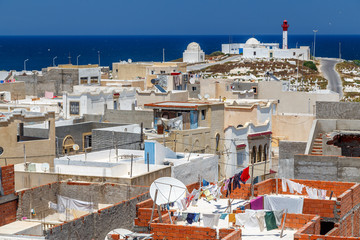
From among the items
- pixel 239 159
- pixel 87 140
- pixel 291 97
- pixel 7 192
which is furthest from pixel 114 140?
pixel 291 97

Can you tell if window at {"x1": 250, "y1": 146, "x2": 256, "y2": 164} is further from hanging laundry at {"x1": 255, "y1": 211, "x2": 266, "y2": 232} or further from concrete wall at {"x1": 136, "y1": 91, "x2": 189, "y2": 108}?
hanging laundry at {"x1": 255, "y1": 211, "x2": 266, "y2": 232}

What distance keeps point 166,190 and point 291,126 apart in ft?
84.3

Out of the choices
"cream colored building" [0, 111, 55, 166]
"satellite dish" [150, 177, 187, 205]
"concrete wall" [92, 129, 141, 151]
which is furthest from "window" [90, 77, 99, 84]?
Result: "satellite dish" [150, 177, 187, 205]

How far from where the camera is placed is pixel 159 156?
1088 inches

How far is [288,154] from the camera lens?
33938 millimetres

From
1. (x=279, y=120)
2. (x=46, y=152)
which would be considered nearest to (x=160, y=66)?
(x=279, y=120)

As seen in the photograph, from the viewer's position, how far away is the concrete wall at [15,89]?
52.4 m

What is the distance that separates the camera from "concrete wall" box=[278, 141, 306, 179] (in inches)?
1319

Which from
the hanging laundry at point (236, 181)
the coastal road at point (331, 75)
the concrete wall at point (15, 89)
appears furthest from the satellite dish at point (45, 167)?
the coastal road at point (331, 75)

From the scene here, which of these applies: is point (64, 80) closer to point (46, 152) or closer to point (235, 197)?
point (46, 152)

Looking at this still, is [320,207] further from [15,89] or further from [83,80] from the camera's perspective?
[83,80]

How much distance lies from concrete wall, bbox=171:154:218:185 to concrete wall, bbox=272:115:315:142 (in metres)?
13.3

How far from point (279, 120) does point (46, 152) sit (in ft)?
54.7

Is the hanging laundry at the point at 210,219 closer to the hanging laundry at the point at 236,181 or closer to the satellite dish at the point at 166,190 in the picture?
the satellite dish at the point at 166,190
